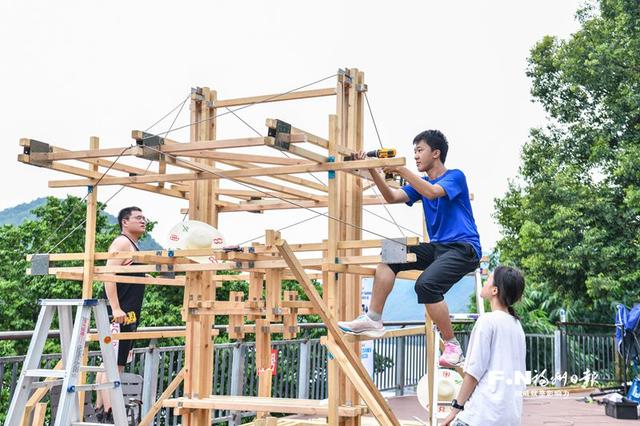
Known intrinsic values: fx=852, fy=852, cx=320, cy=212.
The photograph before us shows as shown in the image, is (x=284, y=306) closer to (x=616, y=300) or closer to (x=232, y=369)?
(x=232, y=369)

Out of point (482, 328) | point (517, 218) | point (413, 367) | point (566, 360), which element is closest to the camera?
point (482, 328)

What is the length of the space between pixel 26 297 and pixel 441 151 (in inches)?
635

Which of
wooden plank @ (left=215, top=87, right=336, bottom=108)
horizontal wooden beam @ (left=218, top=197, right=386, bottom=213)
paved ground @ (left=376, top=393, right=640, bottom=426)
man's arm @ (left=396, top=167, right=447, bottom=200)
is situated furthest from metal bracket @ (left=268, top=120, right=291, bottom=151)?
paved ground @ (left=376, top=393, right=640, bottom=426)

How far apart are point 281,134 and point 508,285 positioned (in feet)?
6.46

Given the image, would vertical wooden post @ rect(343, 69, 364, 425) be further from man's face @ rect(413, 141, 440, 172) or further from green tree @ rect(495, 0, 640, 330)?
green tree @ rect(495, 0, 640, 330)

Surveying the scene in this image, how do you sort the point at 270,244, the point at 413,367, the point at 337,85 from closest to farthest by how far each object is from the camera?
the point at 270,244, the point at 337,85, the point at 413,367

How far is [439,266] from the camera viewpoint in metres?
6.07

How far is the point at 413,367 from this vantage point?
14305 mm

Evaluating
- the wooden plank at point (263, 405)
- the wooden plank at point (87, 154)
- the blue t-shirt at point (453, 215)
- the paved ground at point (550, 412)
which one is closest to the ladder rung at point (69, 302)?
the wooden plank at point (87, 154)

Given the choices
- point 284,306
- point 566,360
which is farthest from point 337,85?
point 566,360

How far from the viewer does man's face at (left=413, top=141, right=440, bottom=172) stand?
653 cm

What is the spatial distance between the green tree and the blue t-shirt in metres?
16.0

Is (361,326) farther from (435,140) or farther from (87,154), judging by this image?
(87,154)

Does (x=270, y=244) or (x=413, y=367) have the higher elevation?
(x=270, y=244)
